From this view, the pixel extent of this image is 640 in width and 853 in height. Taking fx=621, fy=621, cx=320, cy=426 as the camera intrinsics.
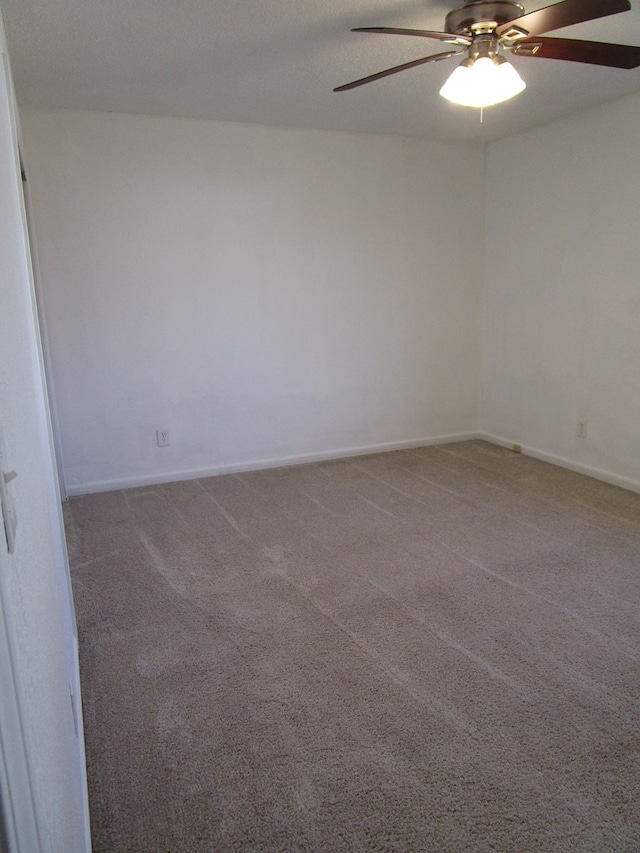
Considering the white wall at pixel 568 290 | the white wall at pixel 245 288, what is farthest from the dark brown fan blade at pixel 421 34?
the white wall at pixel 245 288

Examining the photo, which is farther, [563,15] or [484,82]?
[484,82]

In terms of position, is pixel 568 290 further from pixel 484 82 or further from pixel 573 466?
pixel 484 82

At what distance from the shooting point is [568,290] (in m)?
4.23

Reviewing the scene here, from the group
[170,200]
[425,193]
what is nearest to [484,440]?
[425,193]

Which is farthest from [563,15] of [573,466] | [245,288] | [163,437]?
[163,437]

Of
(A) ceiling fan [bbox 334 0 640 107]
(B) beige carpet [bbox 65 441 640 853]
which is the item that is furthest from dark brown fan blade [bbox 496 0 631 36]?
(B) beige carpet [bbox 65 441 640 853]

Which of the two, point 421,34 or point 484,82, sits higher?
point 421,34

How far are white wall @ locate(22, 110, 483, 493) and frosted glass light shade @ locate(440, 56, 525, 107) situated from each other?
2021 millimetres

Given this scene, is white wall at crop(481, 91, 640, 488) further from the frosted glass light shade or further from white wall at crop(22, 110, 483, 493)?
the frosted glass light shade

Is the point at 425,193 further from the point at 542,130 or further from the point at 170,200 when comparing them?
the point at 170,200

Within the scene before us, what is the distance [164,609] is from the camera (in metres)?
2.59

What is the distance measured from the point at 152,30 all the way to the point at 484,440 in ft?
12.3

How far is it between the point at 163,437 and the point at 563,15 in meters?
3.20

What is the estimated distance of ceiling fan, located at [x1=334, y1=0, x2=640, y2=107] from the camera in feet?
6.82
